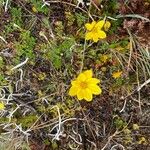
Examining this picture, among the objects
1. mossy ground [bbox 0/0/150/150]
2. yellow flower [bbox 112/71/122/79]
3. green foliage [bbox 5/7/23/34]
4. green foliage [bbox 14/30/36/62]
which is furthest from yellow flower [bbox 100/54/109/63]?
green foliage [bbox 5/7/23/34]

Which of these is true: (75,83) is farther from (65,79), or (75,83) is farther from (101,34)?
(101,34)

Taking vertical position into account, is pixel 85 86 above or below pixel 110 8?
below

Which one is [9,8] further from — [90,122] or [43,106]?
[90,122]

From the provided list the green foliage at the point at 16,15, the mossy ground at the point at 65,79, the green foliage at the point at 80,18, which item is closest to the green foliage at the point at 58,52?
the mossy ground at the point at 65,79

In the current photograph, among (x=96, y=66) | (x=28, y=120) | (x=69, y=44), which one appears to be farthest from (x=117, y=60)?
(x=28, y=120)

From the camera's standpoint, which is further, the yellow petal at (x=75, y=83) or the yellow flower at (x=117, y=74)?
the yellow flower at (x=117, y=74)

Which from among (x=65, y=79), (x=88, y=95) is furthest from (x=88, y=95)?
(x=65, y=79)

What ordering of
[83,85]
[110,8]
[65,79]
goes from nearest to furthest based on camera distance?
[83,85], [110,8], [65,79]

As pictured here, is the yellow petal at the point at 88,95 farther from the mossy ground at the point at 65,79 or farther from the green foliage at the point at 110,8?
the green foliage at the point at 110,8
